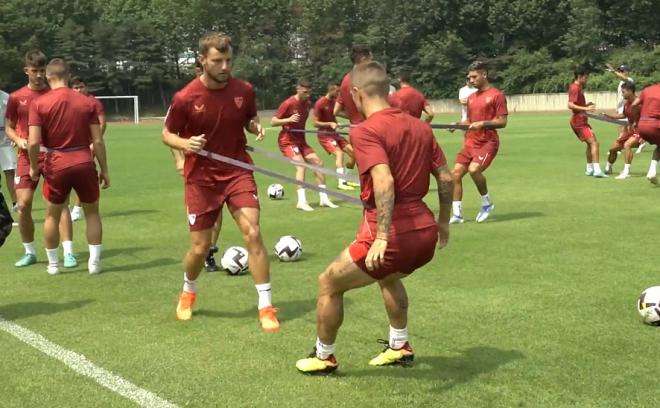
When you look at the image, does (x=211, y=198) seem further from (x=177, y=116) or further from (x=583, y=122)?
(x=583, y=122)

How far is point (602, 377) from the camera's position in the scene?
16.9 feet

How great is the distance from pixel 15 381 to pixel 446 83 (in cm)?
7796

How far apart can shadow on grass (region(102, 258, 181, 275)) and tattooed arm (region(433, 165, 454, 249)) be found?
16.3 feet

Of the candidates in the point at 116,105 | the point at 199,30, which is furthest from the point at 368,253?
the point at 199,30

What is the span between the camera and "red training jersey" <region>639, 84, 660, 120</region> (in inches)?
587

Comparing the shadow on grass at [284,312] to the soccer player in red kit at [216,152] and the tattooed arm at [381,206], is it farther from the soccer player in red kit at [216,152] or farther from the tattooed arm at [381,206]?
the tattooed arm at [381,206]

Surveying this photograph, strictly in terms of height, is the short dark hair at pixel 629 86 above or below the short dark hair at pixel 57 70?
below

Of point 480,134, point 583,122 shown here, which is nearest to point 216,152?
point 480,134

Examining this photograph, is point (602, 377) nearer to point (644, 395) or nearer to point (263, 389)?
point (644, 395)

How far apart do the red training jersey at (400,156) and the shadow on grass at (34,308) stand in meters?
3.75

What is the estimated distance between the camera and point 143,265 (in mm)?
9445

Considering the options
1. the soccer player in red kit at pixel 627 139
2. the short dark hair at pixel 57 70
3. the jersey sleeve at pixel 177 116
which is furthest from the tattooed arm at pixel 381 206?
the soccer player in red kit at pixel 627 139

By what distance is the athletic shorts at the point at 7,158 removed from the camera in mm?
12617

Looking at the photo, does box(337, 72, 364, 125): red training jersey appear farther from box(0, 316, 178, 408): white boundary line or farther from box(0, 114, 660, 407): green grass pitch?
box(0, 316, 178, 408): white boundary line
